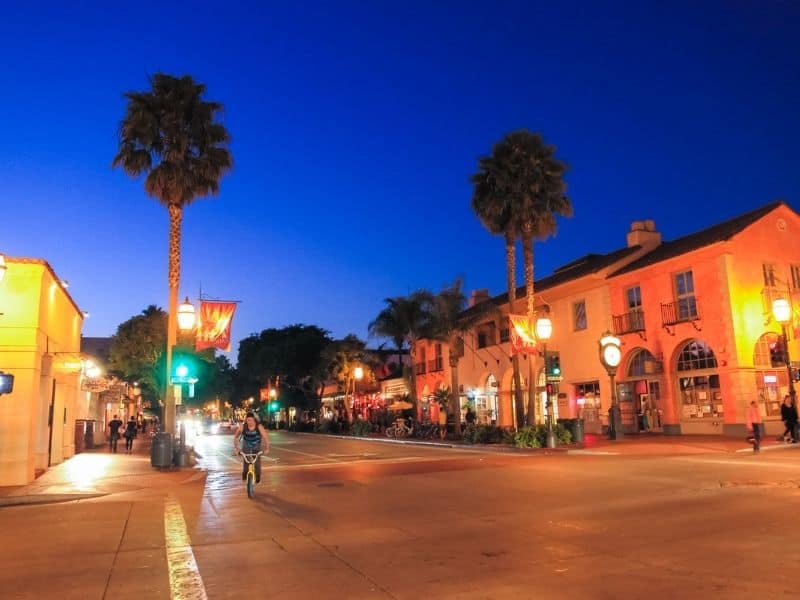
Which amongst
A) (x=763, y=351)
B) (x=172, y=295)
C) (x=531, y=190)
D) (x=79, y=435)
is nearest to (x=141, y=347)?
Result: (x=79, y=435)

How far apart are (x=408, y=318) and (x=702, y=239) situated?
18.1 meters

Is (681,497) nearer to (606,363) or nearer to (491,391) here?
(606,363)

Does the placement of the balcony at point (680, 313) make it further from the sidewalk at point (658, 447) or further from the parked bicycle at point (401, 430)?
the parked bicycle at point (401, 430)

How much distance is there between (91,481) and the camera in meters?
18.8

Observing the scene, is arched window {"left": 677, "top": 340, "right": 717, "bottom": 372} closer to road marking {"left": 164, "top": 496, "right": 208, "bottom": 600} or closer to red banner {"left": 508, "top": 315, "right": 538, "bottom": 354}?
red banner {"left": 508, "top": 315, "right": 538, "bottom": 354}

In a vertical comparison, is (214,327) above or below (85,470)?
above

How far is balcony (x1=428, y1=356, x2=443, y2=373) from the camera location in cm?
5381

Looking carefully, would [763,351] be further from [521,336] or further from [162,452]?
[162,452]

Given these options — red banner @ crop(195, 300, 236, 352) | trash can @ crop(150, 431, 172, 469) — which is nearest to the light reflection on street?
trash can @ crop(150, 431, 172, 469)

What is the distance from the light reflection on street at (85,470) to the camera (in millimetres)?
18281

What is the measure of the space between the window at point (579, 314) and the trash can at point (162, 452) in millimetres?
23880

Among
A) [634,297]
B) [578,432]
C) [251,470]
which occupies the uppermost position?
[634,297]

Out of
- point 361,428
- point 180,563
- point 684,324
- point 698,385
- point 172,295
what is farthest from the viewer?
point 361,428

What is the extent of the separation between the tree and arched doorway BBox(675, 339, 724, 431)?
28122 millimetres
